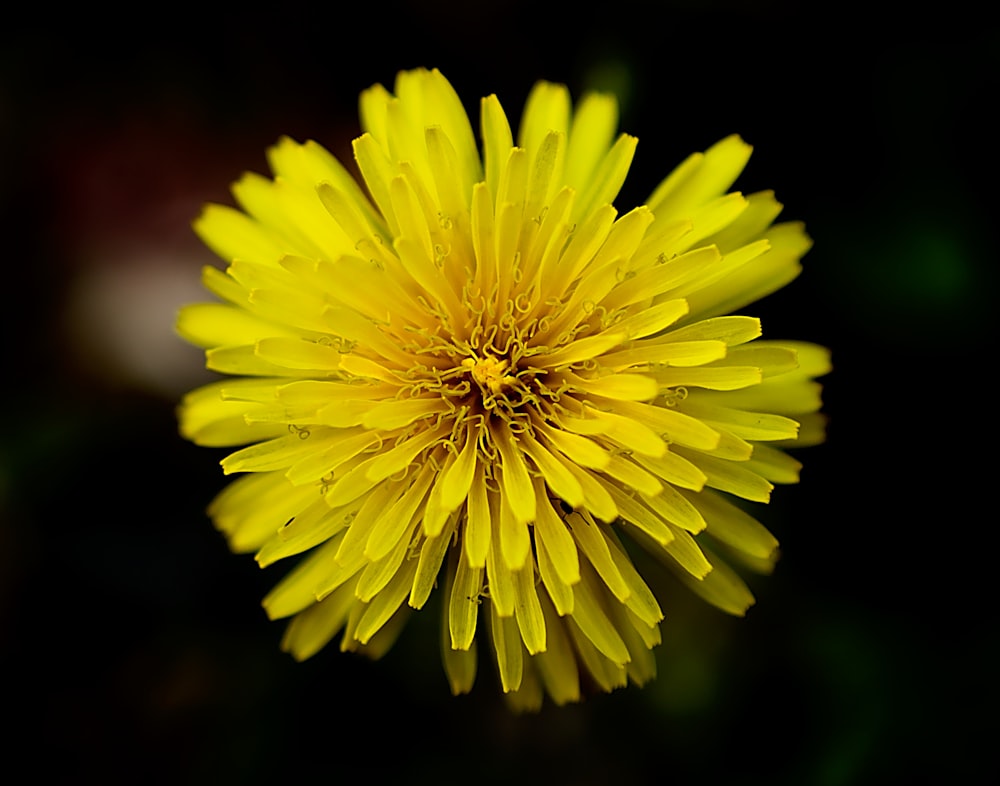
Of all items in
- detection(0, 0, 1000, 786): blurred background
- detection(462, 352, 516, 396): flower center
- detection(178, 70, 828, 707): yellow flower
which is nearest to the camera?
detection(178, 70, 828, 707): yellow flower

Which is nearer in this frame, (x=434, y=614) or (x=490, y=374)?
(x=490, y=374)

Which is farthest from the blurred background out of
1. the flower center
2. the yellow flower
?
the flower center

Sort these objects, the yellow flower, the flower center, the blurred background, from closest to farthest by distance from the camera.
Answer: the yellow flower, the flower center, the blurred background

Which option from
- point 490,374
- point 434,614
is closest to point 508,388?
point 490,374

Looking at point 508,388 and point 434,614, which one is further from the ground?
point 508,388

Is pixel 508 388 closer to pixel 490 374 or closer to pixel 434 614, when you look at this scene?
pixel 490 374

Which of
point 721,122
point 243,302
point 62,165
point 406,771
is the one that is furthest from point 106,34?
point 406,771

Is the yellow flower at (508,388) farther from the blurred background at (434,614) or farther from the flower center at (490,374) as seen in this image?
the blurred background at (434,614)

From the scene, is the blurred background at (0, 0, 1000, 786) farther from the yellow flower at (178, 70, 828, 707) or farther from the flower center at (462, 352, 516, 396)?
the flower center at (462, 352, 516, 396)
